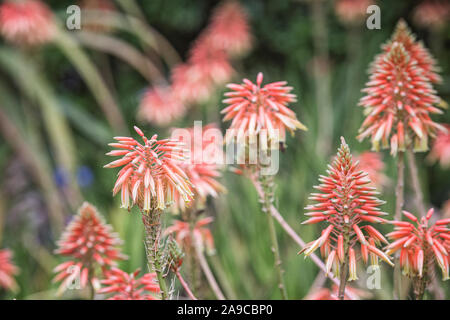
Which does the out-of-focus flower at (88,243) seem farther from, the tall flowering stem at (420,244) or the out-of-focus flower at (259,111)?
the tall flowering stem at (420,244)

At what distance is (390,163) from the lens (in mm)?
1791

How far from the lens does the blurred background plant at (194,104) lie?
61.3 inches

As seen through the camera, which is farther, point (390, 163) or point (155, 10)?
point (155, 10)

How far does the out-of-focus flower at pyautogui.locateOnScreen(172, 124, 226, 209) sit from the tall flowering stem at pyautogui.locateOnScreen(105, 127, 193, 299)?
0.53 ft

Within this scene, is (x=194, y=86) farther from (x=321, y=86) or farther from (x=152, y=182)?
(x=152, y=182)

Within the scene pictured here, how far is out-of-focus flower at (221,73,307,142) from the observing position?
2.60 ft

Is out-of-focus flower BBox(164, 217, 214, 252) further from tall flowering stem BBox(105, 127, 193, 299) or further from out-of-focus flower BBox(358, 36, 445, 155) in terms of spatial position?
out-of-focus flower BBox(358, 36, 445, 155)

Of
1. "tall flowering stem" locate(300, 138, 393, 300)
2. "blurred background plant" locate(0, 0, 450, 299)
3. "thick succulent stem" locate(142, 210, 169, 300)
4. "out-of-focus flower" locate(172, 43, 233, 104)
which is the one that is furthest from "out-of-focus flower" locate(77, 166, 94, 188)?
"tall flowering stem" locate(300, 138, 393, 300)

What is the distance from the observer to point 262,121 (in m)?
0.79

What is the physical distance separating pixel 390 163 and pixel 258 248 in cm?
73

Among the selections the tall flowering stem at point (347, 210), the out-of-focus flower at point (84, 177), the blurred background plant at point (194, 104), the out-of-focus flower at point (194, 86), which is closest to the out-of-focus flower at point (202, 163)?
the tall flowering stem at point (347, 210)

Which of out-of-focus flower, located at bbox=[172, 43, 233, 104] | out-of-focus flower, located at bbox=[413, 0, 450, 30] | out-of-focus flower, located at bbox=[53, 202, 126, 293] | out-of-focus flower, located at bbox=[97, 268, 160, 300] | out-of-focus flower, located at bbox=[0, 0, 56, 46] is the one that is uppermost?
out-of-focus flower, located at bbox=[413, 0, 450, 30]
